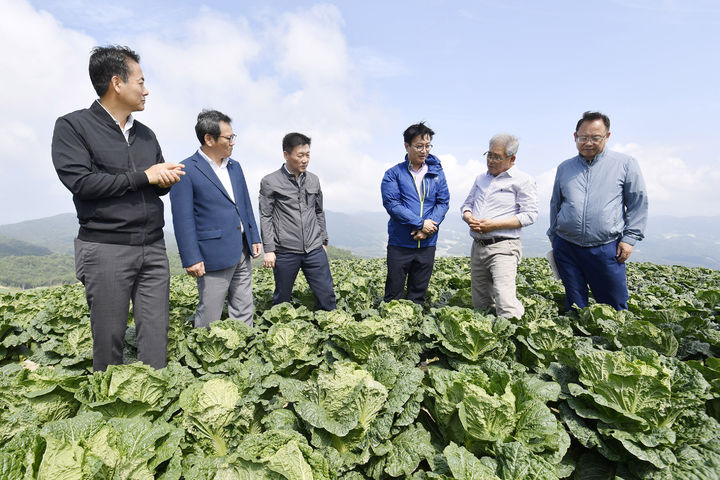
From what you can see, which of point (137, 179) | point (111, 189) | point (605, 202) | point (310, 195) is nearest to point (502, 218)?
point (605, 202)

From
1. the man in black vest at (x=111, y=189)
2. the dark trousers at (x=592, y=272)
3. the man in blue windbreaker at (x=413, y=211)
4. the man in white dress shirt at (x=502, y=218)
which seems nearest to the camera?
the man in black vest at (x=111, y=189)

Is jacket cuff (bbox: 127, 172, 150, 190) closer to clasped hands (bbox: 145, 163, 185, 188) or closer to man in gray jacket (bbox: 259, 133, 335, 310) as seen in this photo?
clasped hands (bbox: 145, 163, 185, 188)

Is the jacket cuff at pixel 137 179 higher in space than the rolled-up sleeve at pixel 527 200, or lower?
higher

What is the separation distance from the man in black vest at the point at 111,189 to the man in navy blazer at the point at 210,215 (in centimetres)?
51

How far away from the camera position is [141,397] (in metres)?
2.19

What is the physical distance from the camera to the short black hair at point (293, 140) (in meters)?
4.11

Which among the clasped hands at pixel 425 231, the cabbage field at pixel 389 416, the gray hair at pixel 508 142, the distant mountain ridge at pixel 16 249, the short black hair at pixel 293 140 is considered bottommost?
the distant mountain ridge at pixel 16 249

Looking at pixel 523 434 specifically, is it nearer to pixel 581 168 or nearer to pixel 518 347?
pixel 518 347

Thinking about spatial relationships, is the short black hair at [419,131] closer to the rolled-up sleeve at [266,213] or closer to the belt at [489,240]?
the belt at [489,240]

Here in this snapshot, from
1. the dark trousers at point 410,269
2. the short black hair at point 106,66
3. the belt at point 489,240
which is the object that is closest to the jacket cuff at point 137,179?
the short black hair at point 106,66

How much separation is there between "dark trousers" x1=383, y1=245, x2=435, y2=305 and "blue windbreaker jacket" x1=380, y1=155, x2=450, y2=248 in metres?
0.10

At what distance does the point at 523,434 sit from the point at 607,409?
612 millimetres

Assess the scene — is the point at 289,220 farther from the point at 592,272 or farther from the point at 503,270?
the point at 592,272

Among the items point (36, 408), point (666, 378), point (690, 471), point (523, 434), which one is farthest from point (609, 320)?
point (36, 408)
